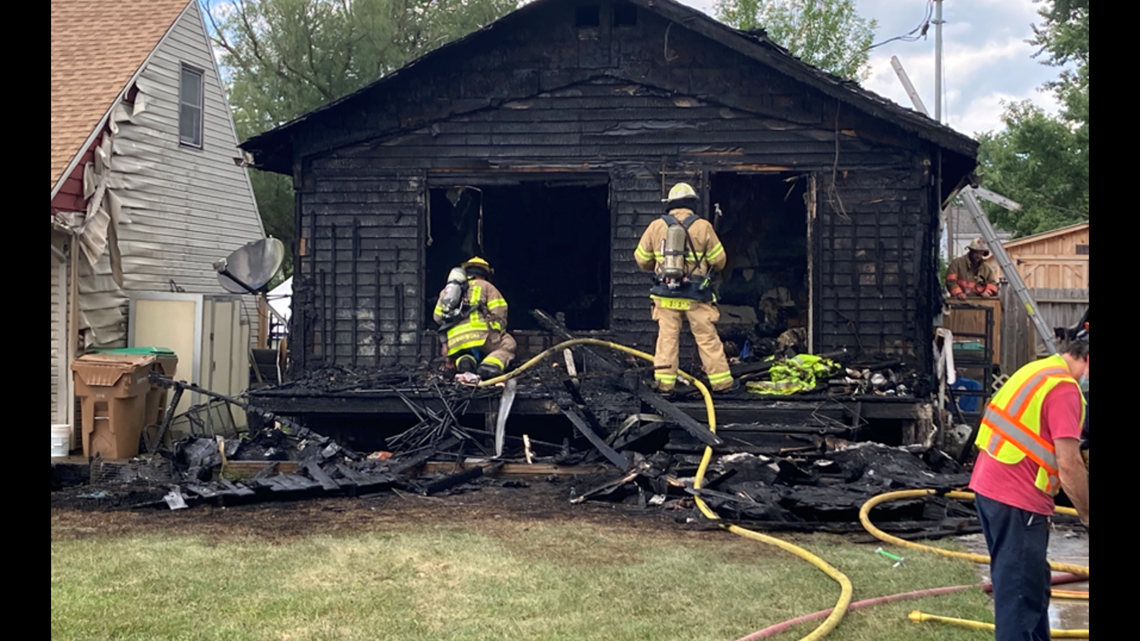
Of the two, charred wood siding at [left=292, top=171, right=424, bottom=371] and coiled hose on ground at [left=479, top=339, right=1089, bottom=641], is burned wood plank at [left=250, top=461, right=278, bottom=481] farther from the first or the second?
coiled hose on ground at [left=479, top=339, right=1089, bottom=641]

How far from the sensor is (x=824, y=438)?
33.4 ft

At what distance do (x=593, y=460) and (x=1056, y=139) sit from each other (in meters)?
17.7

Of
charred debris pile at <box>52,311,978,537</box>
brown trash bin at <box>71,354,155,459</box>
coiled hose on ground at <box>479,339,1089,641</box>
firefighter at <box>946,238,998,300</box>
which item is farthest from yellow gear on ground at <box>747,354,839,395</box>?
brown trash bin at <box>71,354,155,459</box>

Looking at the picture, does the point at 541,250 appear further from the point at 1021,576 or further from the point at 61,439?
the point at 1021,576

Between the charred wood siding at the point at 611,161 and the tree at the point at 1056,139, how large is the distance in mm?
13224

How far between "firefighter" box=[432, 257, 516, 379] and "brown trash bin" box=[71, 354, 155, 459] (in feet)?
12.8

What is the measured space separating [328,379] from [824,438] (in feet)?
19.1

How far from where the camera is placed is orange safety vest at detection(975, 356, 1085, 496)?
14.3 feet

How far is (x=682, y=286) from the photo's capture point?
1059 centimetres

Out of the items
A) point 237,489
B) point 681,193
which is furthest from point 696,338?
point 237,489

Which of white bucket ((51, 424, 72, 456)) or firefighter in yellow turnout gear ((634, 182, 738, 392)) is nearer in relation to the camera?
firefighter in yellow turnout gear ((634, 182, 738, 392))

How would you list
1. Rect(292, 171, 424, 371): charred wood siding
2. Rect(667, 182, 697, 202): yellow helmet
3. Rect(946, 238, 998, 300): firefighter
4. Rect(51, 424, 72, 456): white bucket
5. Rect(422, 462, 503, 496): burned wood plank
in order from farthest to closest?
Rect(946, 238, 998, 300): firefighter
Rect(51, 424, 72, 456): white bucket
Rect(292, 171, 424, 371): charred wood siding
Rect(667, 182, 697, 202): yellow helmet
Rect(422, 462, 503, 496): burned wood plank

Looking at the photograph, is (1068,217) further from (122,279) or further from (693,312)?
(122,279)
